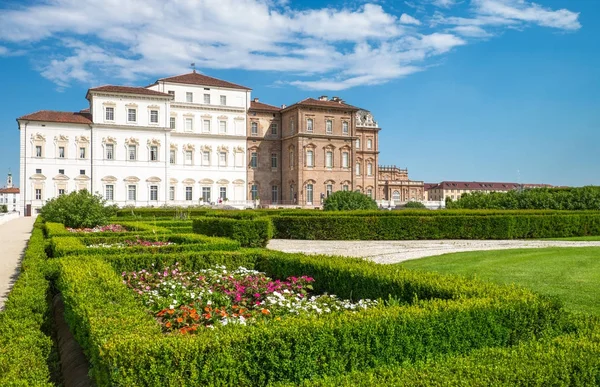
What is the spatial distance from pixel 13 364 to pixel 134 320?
107cm

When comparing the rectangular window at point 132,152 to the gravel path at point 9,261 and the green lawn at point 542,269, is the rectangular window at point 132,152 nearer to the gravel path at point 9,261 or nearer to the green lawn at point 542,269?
the gravel path at point 9,261

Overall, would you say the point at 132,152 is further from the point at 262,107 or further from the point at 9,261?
the point at 9,261

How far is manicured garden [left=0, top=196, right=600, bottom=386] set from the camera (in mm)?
3268

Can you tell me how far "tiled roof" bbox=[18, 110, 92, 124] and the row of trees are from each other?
103ft

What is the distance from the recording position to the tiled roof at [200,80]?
4650 cm

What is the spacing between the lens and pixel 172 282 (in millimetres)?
6797

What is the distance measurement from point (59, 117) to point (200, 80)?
508 inches

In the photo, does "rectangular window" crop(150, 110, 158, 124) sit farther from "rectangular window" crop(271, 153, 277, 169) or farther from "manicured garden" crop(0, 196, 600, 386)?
"manicured garden" crop(0, 196, 600, 386)

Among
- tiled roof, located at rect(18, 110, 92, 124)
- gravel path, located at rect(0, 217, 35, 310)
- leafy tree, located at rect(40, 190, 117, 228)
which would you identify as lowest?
gravel path, located at rect(0, 217, 35, 310)

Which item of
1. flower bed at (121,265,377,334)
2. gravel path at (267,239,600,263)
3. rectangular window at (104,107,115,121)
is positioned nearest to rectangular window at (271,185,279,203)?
rectangular window at (104,107,115,121)

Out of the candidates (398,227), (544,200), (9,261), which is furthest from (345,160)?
(9,261)

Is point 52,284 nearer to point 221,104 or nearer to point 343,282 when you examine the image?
point 343,282

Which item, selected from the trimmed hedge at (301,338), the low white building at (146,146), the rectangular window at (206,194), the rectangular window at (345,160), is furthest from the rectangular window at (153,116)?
the trimmed hedge at (301,338)

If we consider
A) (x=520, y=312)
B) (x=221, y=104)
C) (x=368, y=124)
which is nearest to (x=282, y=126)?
(x=221, y=104)
